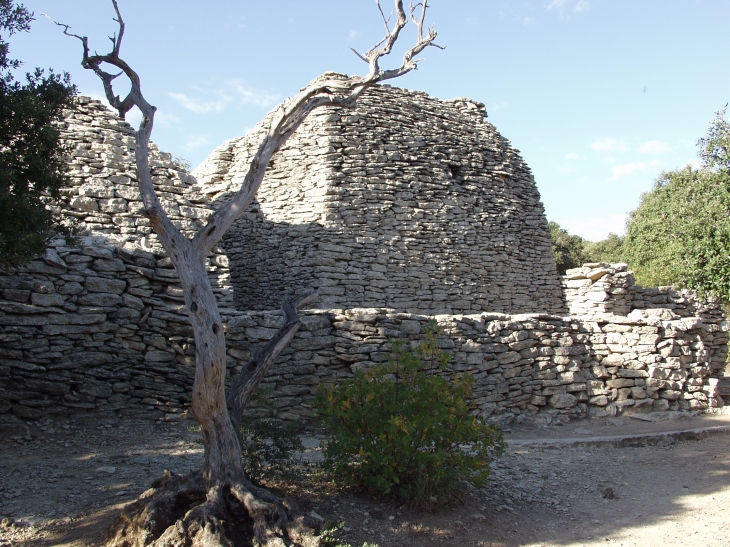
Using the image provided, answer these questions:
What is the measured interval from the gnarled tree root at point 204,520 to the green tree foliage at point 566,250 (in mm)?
22929

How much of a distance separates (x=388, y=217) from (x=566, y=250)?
1559 centimetres

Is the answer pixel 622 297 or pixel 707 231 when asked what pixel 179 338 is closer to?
pixel 622 297

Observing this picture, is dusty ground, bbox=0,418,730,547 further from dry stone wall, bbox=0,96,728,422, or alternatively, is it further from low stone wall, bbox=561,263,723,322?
low stone wall, bbox=561,263,723,322

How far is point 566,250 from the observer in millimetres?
25984

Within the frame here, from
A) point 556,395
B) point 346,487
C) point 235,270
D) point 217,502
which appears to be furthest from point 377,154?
point 217,502

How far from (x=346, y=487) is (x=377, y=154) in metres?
9.14

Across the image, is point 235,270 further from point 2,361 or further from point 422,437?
point 422,437

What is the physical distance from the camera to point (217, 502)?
4211mm

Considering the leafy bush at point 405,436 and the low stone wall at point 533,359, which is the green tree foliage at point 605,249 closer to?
the low stone wall at point 533,359

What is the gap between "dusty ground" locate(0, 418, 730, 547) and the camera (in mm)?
4645

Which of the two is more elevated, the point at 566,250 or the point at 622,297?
the point at 566,250

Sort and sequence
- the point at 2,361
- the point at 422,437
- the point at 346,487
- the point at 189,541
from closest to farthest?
the point at 189,541, the point at 422,437, the point at 346,487, the point at 2,361

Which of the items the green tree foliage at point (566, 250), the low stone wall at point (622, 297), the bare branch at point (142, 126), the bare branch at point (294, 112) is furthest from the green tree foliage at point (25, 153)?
the green tree foliage at point (566, 250)

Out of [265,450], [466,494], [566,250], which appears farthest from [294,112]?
[566,250]
